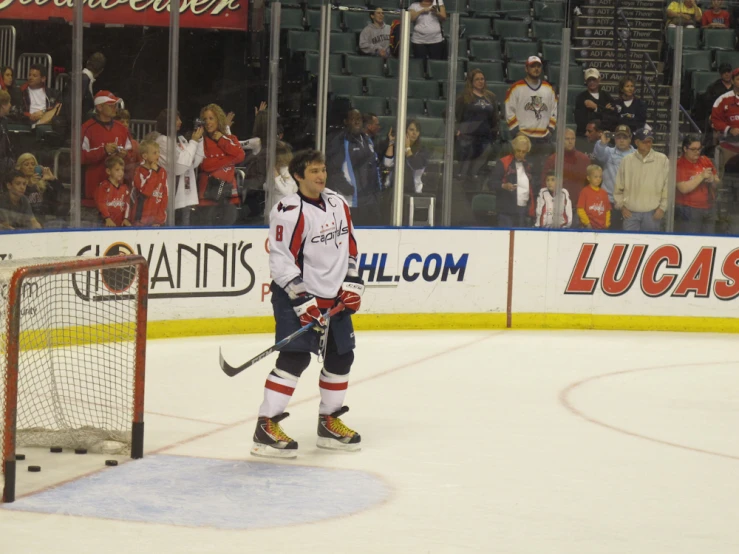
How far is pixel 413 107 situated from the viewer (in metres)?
9.26

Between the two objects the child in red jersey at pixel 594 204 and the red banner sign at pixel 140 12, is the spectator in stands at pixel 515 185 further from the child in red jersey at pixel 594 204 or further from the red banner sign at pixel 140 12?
the red banner sign at pixel 140 12

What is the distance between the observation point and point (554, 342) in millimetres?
8688

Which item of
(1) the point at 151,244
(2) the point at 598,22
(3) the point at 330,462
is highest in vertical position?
(2) the point at 598,22

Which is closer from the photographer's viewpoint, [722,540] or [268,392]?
[722,540]

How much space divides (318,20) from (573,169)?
2275 millimetres

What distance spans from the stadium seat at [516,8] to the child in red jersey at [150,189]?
9.97 ft

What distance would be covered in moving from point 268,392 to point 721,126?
227 inches

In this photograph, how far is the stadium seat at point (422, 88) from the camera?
30.3 feet

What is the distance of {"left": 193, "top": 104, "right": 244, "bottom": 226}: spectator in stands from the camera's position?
855 cm

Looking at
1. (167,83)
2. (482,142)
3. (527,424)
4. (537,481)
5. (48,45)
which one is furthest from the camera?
(482,142)

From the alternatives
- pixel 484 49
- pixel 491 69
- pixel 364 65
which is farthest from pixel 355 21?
pixel 491 69

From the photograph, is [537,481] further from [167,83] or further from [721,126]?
[721,126]

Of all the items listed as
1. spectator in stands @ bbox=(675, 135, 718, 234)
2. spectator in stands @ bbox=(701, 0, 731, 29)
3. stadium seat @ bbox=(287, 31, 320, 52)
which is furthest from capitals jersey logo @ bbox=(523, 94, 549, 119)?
stadium seat @ bbox=(287, 31, 320, 52)

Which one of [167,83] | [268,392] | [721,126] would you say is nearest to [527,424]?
[268,392]
